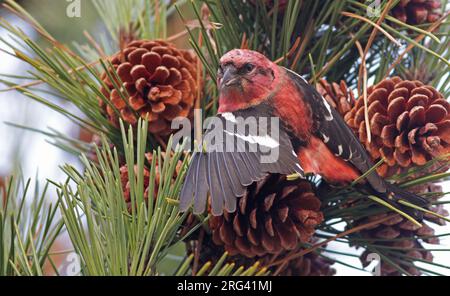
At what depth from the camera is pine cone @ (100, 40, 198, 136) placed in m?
1.18

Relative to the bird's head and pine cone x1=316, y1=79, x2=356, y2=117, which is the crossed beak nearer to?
the bird's head

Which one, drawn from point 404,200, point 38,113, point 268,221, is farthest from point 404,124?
point 38,113

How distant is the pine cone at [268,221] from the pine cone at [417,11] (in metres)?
0.46

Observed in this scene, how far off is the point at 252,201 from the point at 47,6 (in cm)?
131

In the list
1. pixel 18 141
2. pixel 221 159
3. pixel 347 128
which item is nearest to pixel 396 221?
pixel 347 128

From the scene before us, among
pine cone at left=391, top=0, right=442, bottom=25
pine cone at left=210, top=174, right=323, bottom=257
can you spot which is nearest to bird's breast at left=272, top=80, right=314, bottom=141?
pine cone at left=210, top=174, right=323, bottom=257

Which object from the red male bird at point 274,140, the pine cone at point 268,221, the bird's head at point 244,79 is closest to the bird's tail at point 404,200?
the red male bird at point 274,140

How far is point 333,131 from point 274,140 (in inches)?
5.3

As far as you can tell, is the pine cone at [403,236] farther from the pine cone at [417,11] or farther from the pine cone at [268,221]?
the pine cone at [417,11]

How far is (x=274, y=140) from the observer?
110 centimetres

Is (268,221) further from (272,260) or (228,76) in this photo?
(228,76)

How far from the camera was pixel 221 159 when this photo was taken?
3.44 ft

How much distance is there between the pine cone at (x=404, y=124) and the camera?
42.2 inches
